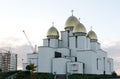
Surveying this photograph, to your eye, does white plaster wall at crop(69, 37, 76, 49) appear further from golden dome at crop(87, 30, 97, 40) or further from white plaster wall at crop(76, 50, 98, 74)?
golden dome at crop(87, 30, 97, 40)

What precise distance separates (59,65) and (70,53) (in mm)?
6918

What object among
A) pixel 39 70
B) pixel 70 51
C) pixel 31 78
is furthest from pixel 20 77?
pixel 70 51

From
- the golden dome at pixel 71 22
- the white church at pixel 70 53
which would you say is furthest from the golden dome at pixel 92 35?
the golden dome at pixel 71 22

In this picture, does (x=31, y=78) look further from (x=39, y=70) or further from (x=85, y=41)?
(x=85, y=41)

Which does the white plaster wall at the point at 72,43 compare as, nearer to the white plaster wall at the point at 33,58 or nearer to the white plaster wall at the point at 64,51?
the white plaster wall at the point at 64,51

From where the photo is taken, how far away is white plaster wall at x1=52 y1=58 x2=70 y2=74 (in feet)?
268

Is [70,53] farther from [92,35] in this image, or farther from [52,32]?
[92,35]

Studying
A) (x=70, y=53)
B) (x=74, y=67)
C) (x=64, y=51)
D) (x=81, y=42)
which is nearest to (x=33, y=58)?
(x=64, y=51)

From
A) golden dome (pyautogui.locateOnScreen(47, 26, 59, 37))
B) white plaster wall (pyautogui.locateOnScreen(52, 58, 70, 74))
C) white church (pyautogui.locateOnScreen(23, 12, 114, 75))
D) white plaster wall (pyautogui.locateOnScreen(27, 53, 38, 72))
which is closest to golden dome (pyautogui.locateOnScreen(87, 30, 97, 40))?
white church (pyautogui.locateOnScreen(23, 12, 114, 75))

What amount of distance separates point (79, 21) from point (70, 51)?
8943 millimetres

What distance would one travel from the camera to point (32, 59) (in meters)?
87.7

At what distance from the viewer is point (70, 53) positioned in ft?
288

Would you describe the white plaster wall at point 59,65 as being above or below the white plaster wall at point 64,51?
below

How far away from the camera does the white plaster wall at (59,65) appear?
3215 inches
